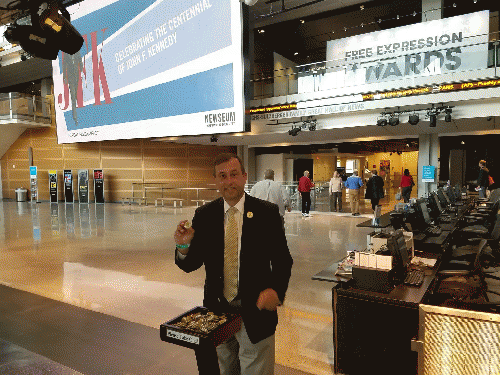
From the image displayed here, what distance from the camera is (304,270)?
17.3 ft

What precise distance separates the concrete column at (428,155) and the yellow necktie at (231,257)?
12.6 metres

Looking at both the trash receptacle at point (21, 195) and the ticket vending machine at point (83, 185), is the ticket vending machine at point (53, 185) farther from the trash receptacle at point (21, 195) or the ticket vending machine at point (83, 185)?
the trash receptacle at point (21, 195)

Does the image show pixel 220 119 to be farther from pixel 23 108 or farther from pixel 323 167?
pixel 323 167

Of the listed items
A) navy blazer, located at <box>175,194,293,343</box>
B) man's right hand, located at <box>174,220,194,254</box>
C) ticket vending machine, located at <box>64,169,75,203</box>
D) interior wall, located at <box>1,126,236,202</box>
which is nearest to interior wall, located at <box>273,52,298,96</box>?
interior wall, located at <box>1,126,236,202</box>

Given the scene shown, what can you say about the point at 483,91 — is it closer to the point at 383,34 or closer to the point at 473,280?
the point at 383,34

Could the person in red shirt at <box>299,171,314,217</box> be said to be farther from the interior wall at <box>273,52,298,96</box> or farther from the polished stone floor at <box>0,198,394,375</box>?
the interior wall at <box>273,52,298,96</box>

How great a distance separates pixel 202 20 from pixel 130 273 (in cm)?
434

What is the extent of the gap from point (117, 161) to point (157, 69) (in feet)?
39.3

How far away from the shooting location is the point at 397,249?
8.36 ft

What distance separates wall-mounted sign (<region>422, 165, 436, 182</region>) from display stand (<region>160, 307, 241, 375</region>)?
1254 centimetres

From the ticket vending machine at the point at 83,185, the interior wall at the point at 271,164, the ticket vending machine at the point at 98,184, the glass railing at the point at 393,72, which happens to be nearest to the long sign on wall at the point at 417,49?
the glass railing at the point at 393,72

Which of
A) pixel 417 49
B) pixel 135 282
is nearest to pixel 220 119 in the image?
pixel 135 282

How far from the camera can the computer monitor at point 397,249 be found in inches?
99.6

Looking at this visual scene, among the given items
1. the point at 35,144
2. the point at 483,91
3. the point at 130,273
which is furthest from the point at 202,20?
the point at 35,144
